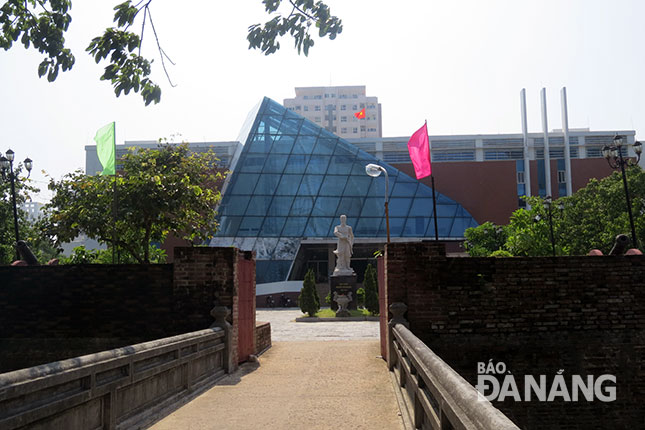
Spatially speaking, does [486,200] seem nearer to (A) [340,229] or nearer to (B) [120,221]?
(A) [340,229]

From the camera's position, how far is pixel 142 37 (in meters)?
7.01

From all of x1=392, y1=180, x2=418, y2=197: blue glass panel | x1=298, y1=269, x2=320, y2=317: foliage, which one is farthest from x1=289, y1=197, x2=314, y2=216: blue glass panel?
x1=298, y1=269, x2=320, y2=317: foliage

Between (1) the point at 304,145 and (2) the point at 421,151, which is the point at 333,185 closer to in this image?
(1) the point at 304,145

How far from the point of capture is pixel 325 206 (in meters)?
49.0

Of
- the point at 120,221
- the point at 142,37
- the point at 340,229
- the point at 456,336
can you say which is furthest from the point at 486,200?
the point at 142,37

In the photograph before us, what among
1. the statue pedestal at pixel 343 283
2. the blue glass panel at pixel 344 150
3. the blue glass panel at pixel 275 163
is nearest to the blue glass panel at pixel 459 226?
the blue glass panel at pixel 344 150

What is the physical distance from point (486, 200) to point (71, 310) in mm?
46528

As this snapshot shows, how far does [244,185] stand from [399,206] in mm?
12316

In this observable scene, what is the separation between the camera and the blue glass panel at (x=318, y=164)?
49.6 metres

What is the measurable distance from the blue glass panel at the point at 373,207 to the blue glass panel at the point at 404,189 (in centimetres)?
137

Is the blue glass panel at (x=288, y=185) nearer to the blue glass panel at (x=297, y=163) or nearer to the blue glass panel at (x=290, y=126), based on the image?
the blue glass panel at (x=297, y=163)

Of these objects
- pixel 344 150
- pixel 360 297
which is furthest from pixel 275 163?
pixel 360 297

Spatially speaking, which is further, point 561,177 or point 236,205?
point 561,177

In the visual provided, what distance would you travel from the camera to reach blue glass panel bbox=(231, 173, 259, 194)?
159ft
